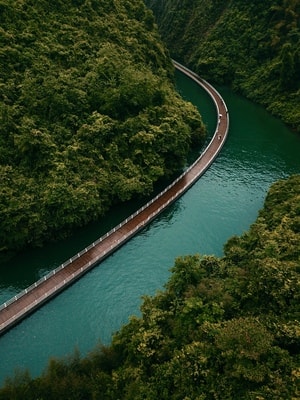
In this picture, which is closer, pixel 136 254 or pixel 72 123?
pixel 136 254

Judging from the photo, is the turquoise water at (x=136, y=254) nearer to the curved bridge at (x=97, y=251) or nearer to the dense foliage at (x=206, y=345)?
the curved bridge at (x=97, y=251)

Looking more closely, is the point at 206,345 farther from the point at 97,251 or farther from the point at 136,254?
the point at 97,251

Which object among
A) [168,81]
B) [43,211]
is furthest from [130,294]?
[168,81]

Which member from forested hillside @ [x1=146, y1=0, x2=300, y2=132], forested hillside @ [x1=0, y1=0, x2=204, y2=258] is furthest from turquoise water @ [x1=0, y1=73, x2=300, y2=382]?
forested hillside @ [x1=146, y1=0, x2=300, y2=132]

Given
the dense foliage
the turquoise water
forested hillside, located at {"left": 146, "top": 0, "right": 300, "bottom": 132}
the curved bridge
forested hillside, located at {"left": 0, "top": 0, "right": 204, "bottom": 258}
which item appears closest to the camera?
the dense foliage

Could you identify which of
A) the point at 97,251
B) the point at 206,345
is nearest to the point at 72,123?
the point at 97,251

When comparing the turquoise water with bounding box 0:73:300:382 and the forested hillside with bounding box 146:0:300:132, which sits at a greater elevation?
the forested hillside with bounding box 146:0:300:132

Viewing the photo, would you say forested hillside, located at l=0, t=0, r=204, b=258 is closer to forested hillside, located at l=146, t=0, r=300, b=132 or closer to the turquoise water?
the turquoise water

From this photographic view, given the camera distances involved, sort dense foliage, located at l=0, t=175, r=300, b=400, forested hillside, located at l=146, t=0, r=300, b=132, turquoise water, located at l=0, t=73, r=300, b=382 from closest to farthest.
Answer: dense foliage, located at l=0, t=175, r=300, b=400 → turquoise water, located at l=0, t=73, r=300, b=382 → forested hillside, located at l=146, t=0, r=300, b=132
